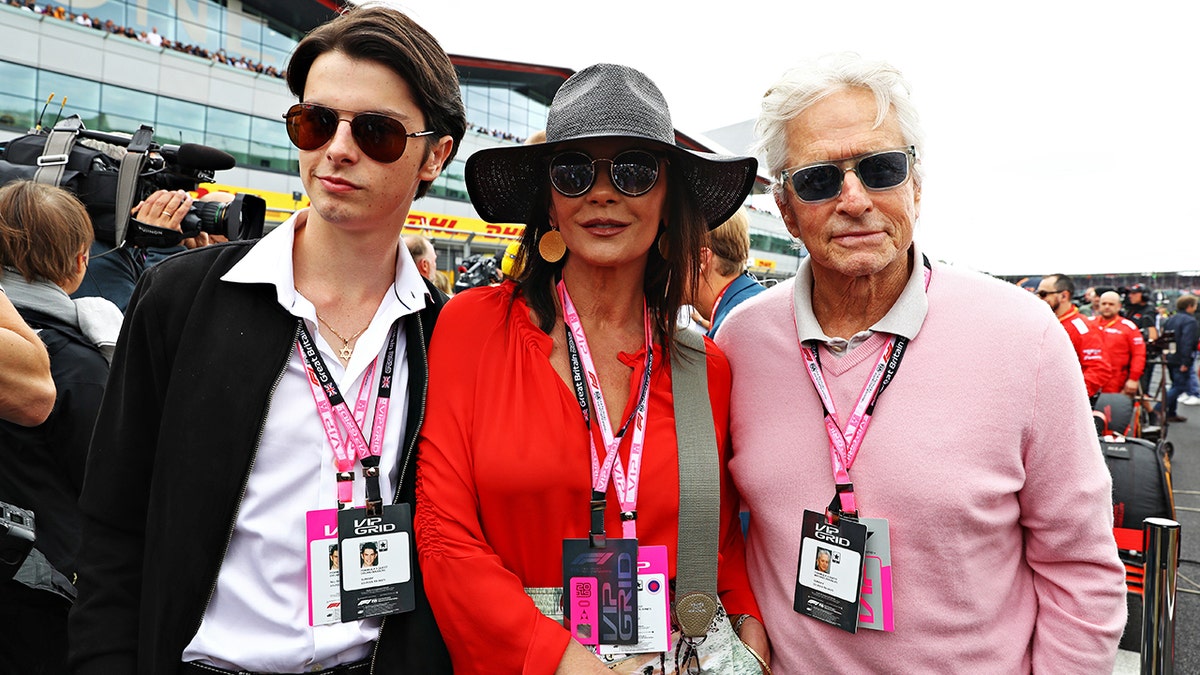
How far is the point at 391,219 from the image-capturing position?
1938 millimetres

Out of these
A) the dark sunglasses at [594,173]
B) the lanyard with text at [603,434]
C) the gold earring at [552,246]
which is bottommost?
the lanyard with text at [603,434]

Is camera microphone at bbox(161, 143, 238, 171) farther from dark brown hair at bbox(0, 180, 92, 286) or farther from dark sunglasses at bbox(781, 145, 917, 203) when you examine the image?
dark sunglasses at bbox(781, 145, 917, 203)

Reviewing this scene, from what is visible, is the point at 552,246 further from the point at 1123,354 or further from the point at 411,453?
the point at 1123,354

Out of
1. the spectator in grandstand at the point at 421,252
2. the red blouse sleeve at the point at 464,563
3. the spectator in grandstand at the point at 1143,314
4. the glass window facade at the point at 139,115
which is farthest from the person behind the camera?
the glass window facade at the point at 139,115

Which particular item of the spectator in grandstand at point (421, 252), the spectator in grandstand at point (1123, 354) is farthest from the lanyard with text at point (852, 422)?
the spectator in grandstand at point (1123, 354)

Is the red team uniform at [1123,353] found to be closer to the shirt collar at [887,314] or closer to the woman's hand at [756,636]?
the shirt collar at [887,314]

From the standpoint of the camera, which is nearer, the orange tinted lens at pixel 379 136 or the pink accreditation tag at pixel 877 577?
the pink accreditation tag at pixel 877 577

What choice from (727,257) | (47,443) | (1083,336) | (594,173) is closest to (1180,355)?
(1083,336)

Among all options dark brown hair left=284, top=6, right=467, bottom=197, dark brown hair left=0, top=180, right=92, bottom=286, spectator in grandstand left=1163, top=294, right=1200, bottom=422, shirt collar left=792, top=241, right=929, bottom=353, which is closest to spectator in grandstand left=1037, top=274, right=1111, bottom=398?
spectator in grandstand left=1163, top=294, right=1200, bottom=422

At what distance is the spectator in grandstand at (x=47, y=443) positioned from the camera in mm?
2213

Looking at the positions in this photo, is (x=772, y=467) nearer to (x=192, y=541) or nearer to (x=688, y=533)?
(x=688, y=533)

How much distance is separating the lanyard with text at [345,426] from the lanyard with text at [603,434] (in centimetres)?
50

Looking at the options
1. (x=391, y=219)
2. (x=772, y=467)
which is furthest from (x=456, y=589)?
(x=391, y=219)

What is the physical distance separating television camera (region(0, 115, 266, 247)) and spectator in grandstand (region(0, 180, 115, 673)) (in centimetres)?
57
